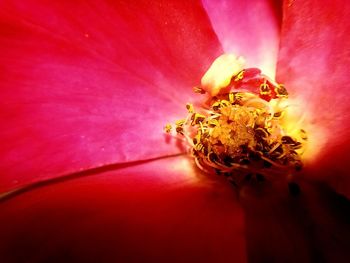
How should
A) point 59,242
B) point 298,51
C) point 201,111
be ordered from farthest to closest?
point 201,111 → point 298,51 → point 59,242

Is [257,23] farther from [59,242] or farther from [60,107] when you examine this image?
[59,242]

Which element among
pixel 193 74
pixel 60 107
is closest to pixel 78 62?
pixel 60 107

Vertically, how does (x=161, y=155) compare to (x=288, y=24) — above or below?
below

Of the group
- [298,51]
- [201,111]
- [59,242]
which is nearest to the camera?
[59,242]

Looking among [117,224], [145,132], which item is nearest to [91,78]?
[145,132]

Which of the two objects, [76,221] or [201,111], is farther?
[201,111]

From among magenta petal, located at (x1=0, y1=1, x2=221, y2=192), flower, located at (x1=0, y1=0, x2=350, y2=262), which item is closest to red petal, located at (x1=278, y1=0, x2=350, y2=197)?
flower, located at (x1=0, y1=0, x2=350, y2=262)

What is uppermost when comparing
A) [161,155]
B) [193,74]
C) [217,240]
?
[193,74]
